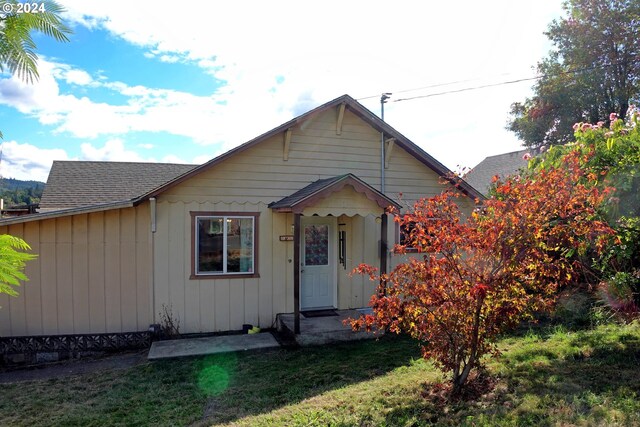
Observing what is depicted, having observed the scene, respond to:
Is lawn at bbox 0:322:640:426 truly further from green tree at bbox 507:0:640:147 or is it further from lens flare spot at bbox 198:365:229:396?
green tree at bbox 507:0:640:147

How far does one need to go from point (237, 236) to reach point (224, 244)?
0.33m

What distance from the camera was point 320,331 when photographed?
309 inches

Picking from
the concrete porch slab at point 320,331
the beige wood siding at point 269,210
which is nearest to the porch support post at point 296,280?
the concrete porch slab at point 320,331

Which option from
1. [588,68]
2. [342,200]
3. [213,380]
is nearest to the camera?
[213,380]

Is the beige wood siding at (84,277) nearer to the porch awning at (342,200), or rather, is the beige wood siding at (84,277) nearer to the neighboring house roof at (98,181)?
the neighboring house roof at (98,181)

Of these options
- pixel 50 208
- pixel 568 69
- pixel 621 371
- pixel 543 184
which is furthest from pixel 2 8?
pixel 568 69

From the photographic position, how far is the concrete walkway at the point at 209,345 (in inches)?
288

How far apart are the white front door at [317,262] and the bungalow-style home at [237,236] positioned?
2cm

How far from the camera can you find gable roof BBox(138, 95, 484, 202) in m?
8.22

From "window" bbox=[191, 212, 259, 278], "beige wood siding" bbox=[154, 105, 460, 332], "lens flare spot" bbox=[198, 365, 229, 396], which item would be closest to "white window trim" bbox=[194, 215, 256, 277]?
"window" bbox=[191, 212, 259, 278]

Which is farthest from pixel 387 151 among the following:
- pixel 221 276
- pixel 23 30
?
pixel 23 30

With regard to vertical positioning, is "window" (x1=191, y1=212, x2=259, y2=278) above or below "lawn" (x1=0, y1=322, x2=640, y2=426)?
above

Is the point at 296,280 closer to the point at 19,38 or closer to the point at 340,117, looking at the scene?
the point at 340,117

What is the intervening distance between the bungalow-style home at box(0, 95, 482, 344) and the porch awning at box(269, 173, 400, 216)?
1.0 inches
